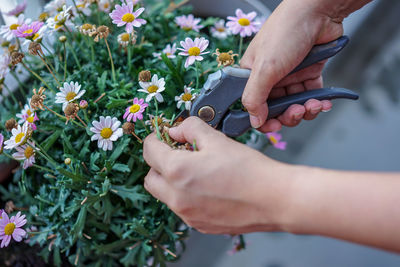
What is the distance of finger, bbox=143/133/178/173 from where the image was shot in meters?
0.59

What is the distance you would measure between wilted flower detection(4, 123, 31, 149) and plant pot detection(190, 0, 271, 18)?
64cm

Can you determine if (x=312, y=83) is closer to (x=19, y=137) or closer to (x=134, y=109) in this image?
(x=134, y=109)

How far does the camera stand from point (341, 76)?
5.56 ft

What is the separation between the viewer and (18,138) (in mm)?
688

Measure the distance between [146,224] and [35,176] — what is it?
0.27m

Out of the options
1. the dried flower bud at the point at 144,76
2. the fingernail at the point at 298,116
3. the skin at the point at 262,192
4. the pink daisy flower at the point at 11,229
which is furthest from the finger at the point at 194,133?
the pink daisy flower at the point at 11,229

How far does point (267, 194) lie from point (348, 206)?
0.10m

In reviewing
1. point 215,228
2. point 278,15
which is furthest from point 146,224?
point 278,15

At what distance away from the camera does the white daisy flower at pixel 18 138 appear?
657 millimetres

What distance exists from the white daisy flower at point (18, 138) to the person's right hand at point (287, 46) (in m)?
0.37

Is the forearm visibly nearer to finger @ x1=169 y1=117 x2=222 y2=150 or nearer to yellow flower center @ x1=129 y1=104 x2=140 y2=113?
finger @ x1=169 y1=117 x2=222 y2=150

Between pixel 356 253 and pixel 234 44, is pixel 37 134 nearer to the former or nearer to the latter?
pixel 234 44

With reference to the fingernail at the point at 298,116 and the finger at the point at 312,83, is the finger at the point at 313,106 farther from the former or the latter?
the finger at the point at 312,83

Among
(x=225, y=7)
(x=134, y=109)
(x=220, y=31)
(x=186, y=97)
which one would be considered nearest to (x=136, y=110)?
(x=134, y=109)
